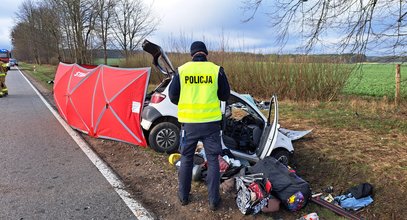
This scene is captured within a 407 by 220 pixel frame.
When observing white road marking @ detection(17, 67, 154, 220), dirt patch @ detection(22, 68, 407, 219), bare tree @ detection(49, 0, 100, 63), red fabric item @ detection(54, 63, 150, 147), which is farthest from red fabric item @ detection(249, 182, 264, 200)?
bare tree @ detection(49, 0, 100, 63)

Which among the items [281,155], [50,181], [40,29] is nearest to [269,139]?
[281,155]

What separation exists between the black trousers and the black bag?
73cm

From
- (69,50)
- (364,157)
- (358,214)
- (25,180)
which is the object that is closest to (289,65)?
(364,157)

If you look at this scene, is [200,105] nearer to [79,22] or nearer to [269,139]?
[269,139]

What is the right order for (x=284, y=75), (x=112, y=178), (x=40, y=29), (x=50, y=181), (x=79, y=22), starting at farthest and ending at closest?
1. (x=40, y=29)
2. (x=79, y=22)
3. (x=284, y=75)
4. (x=112, y=178)
5. (x=50, y=181)

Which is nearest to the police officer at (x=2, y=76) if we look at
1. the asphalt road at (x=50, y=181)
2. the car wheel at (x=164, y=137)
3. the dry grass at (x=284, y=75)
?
the asphalt road at (x=50, y=181)

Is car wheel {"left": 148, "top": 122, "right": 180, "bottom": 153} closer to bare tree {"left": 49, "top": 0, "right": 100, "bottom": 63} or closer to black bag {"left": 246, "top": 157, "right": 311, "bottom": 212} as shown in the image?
black bag {"left": 246, "top": 157, "right": 311, "bottom": 212}

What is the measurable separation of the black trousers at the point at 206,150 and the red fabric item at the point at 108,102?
2620 millimetres

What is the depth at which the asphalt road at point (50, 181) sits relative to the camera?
395 centimetres

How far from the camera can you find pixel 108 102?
7051mm

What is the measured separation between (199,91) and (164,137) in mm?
2594

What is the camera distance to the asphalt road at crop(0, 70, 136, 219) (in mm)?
3951

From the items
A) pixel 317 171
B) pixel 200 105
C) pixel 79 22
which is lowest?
pixel 317 171

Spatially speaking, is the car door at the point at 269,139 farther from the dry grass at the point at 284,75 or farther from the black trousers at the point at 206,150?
the dry grass at the point at 284,75
